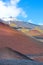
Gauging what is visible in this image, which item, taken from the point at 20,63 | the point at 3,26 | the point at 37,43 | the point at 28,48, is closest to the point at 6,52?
the point at 20,63

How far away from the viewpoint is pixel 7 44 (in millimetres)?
8039

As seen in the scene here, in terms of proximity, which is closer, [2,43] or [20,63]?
[20,63]

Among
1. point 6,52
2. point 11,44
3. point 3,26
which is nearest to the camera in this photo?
point 6,52

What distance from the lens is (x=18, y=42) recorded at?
8766mm

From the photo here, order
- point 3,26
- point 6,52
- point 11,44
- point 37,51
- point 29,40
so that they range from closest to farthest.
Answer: point 6,52 < point 37,51 < point 11,44 < point 29,40 < point 3,26

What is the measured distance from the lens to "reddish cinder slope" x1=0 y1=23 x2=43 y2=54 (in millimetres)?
7802

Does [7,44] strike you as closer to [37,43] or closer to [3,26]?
[37,43]

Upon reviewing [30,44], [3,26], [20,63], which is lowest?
[20,63]

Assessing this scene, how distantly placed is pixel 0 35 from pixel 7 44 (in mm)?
714

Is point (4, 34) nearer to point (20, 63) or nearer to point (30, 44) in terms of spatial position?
point (30, 44)

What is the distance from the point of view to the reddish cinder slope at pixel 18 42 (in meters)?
7.80

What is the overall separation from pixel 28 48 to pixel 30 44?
1.62 feet

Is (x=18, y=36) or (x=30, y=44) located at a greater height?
(x=18, y=36)

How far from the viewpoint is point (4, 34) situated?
8766 mm
